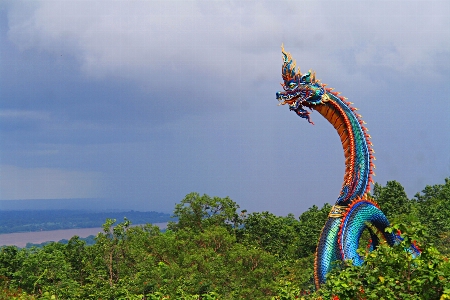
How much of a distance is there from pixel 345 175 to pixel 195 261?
5.42 meters

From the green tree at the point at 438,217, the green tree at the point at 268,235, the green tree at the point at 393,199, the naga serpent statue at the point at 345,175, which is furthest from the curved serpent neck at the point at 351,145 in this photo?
the green tree at the point at 393,199

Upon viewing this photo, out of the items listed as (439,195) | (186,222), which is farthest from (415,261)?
(439,195)

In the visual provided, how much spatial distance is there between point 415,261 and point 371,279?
2.23 feet

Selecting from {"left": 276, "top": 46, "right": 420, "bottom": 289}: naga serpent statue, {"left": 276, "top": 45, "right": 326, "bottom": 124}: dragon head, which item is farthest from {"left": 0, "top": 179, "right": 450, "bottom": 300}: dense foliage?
{"left": 276, "top": 45, "right": 326, "bottom": 124}: dragon head

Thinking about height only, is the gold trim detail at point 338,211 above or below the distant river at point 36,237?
below

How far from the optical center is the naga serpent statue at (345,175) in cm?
1334

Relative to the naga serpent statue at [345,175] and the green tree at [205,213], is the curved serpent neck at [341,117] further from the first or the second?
the green tree at [205,213]

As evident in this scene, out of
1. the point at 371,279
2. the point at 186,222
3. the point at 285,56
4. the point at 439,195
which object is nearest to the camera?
the point at 371,279

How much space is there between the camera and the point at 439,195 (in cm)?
3195

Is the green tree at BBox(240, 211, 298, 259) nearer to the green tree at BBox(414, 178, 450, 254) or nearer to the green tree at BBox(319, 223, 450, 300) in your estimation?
the green tree at BBox(414, 178, 450, 254)

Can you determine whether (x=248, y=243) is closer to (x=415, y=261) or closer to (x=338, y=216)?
(x=338, y=216)

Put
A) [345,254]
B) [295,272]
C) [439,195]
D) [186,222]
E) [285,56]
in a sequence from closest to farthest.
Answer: [345,254]
[285,56]
[295,272]
[186,222]
[439,195]

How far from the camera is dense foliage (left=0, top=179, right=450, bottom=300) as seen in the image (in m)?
14.5

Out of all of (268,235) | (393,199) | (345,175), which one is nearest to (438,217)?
(393,199)
